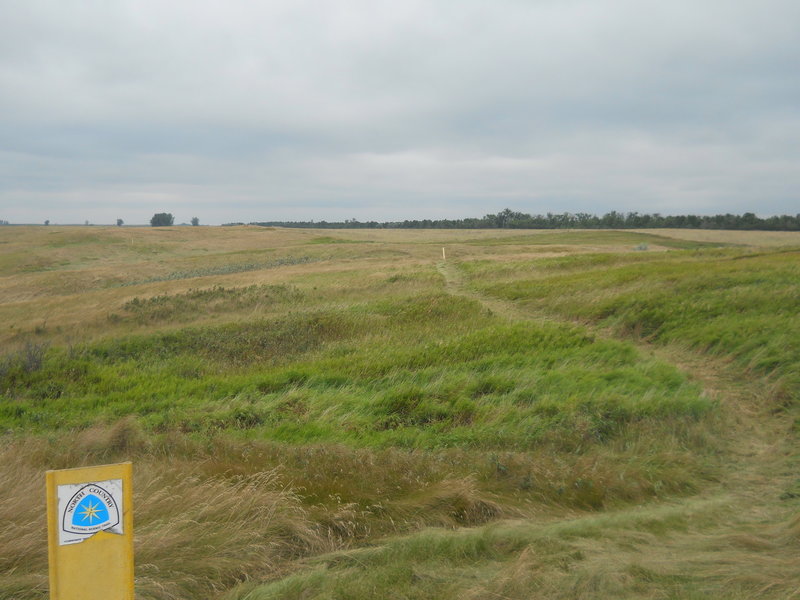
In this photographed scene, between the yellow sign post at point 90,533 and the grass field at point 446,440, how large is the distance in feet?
2.64

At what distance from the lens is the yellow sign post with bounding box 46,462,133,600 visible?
→ 3.53 m

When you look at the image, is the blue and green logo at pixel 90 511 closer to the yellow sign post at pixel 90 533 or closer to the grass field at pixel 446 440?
the yellow sign post at pixel 90 533

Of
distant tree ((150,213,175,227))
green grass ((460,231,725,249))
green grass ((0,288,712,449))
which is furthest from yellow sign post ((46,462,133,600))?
distant tree ((150,213,175,227))

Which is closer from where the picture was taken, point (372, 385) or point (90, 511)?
point (90, 511)

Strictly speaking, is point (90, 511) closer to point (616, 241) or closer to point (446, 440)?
point (446, 440)

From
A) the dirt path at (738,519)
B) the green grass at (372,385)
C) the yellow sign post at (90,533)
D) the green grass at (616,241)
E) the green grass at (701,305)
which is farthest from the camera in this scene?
the green grass at (616,241)

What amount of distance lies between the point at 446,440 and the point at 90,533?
19.1 ft

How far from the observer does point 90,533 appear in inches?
144

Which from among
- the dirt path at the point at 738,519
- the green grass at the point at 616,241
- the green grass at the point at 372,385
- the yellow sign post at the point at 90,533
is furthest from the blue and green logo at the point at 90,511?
the green grass at the point at 616,241

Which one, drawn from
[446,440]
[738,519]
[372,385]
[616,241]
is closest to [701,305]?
[372,385]

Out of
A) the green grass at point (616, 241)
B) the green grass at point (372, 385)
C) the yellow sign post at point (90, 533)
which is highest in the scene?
the green grass at point (616, 241)

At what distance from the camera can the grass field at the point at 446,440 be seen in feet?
15.4

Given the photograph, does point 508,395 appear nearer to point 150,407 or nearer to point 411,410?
point 411,410

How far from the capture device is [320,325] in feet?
61.1
